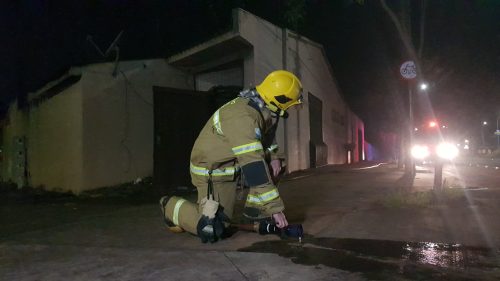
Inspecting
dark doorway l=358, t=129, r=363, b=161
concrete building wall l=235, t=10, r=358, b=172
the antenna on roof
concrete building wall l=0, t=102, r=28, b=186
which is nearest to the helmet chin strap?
concrete building wall l=235, t=10, r=358, b=172

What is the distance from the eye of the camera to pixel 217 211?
4.41m

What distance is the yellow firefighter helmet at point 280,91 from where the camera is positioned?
438cm

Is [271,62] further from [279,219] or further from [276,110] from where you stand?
[279,219]

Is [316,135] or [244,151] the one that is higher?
[316,135]

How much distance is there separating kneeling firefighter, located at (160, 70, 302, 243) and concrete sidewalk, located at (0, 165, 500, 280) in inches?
10.0

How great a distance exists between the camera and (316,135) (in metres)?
16.2

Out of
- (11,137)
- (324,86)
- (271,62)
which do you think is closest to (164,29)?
(271,62)

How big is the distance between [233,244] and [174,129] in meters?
5.85

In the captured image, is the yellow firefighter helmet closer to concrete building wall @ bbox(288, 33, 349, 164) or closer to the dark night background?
the dark night background

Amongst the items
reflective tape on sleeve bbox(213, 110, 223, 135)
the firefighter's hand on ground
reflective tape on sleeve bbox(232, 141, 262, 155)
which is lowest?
the firefighter's hand on ground

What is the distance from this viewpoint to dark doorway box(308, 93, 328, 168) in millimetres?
15047

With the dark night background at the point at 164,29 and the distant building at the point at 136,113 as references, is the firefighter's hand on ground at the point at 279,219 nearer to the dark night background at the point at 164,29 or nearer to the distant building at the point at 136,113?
the distant building at the point at 136,113

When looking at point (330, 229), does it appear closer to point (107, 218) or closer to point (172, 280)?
point (172, 280)

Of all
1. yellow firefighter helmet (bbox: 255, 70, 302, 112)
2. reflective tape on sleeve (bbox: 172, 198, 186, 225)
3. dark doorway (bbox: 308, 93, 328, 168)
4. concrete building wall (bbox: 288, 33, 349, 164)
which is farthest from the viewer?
dark doorway (bbox: 308, 93, 328, 168)
